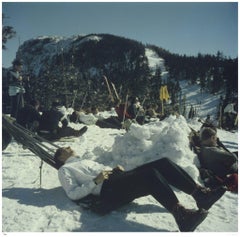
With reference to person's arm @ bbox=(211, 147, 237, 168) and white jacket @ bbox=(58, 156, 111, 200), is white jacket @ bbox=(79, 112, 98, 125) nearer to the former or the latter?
person's arm @ bbox=(211, 147, 237, 168)

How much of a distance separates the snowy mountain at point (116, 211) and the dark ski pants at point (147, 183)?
0.19m

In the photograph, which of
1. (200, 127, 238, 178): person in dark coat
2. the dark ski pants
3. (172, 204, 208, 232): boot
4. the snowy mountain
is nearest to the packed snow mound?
the snowy mountain

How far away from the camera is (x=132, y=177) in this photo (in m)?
3.68

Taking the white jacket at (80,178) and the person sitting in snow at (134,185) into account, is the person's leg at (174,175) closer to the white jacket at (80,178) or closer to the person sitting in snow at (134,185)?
the person sitting in snow at (134,185)

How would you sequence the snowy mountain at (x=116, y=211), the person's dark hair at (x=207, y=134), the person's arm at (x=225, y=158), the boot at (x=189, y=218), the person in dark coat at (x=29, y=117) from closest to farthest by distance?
the boot at (x=189, y=218) < the snowy mountain at (x=116, y=211) < the person's arm at (x=225, y=158) < the person's dark hair at (x=207, y=134) < the person in dark coat at (x=29, y=117)

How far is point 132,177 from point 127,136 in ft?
4.95

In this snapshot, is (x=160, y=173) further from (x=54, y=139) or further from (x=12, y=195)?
(x=54, y=139)

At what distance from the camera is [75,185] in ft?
13.0

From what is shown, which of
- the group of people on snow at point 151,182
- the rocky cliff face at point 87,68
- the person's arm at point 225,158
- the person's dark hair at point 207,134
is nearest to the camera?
the group of people on snow at point 151,182

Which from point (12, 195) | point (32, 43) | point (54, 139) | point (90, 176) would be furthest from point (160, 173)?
point (32, 43)

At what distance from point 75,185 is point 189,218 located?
1334 millimetres

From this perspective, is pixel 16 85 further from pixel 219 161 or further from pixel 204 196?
pixel 204 196

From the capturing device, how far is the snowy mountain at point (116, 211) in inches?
139

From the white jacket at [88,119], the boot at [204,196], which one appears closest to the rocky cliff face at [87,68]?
the white jacket at [88,119]
